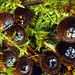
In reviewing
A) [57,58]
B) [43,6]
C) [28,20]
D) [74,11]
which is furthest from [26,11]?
[57,58]

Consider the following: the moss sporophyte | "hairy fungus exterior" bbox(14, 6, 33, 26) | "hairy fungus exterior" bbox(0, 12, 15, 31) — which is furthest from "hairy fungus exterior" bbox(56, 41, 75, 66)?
"hairy fungus exterior" bbox(0, 12, 15, 31)

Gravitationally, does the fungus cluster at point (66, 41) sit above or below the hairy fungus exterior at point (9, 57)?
above

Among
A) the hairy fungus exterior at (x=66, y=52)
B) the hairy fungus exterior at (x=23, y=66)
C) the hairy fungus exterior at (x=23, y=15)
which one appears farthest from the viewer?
the hairy fungus exterior at (x=23, y=15)

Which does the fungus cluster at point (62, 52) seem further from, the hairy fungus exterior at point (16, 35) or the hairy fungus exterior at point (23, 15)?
the hairy fungus exterior at point (23, 15)

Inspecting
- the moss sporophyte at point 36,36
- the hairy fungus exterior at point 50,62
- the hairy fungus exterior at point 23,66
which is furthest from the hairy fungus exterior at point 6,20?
the hairy fungus exterior at point 50,62

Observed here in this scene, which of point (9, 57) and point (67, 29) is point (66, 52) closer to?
point (67, 29)

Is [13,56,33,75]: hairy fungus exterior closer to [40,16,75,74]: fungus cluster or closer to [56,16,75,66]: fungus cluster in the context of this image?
[40,16,75,74]: fungus cluster

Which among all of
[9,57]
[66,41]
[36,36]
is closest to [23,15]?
[36,36]

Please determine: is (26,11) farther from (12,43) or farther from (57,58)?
(57,58)
